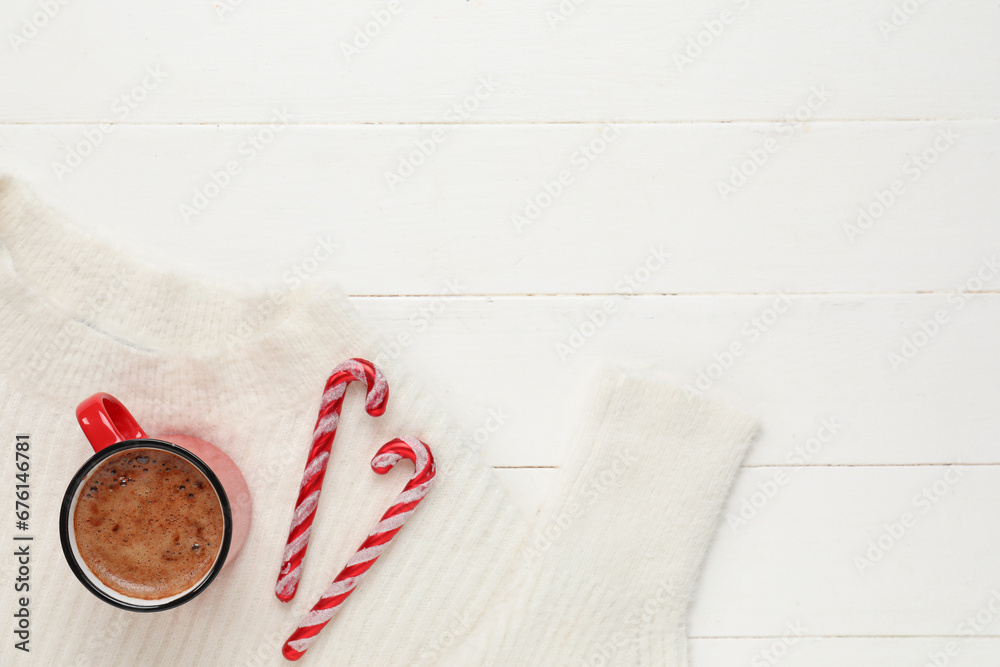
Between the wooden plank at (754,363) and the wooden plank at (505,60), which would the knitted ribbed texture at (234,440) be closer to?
the wooden plank at (754,363)

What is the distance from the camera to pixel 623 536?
2.37ft

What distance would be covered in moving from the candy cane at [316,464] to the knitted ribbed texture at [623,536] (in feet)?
0.64

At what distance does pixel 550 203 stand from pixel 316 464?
0.37 meters

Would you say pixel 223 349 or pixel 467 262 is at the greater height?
pixel 467 262

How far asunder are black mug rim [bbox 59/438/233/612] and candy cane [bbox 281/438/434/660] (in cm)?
13

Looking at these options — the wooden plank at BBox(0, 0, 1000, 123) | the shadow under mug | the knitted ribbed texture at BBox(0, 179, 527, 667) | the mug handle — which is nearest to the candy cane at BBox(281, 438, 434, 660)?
the knitted ribbed texture at BBox(0, 179, 527, 667)

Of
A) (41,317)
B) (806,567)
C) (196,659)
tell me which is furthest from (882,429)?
(41,317)

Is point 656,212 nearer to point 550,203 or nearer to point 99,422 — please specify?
point 550,203

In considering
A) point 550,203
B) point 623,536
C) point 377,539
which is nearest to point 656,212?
point 550,203

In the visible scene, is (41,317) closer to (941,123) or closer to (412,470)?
(412,470)

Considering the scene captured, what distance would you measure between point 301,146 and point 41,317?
0.32 m

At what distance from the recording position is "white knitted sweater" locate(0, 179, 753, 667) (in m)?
0.69

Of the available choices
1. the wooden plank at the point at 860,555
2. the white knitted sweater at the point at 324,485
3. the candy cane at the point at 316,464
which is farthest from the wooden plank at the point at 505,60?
the wooden plank at the point at 860,555

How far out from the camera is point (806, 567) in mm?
746
